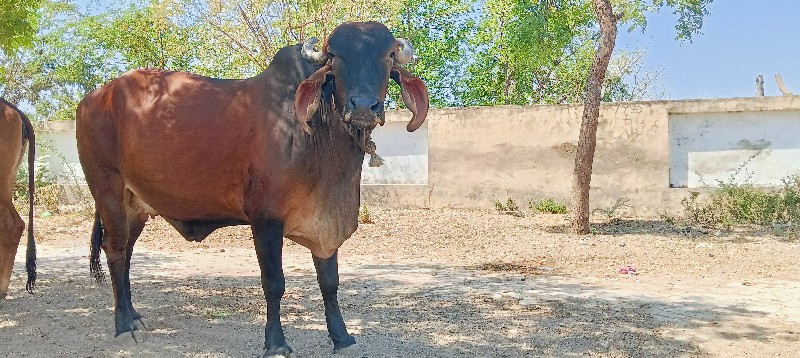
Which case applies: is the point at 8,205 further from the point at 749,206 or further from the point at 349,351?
the point at 749,206

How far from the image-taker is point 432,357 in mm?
4176

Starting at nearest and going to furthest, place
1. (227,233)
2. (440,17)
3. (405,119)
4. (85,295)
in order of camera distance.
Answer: (85,295), (227,233), (405,119), (440,17)

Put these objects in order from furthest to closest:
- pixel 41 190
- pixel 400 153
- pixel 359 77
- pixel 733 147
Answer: pixel 400 153
pixel 41 190
pixel 733 147
pixel 359 77

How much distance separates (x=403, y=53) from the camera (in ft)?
13.1

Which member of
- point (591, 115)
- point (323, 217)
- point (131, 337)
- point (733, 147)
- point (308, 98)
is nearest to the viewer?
point (308, 98)

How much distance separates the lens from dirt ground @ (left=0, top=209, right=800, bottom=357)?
4.45 m

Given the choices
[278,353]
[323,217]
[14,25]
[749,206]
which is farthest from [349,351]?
[749,206]

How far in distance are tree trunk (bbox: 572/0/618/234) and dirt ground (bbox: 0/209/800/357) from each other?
0.59 meters

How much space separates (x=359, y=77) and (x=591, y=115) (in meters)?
7.37

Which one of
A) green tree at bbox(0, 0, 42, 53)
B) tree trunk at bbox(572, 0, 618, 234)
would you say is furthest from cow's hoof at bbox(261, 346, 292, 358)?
tree trunk at bbox(572, 0, 618, 234)

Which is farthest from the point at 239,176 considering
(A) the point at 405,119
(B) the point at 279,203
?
(A) the point at 405,119

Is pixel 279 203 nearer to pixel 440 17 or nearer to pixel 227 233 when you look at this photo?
pixel 227 233

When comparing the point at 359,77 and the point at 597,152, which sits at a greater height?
the point at 597,152

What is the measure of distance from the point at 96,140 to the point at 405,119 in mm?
9623
